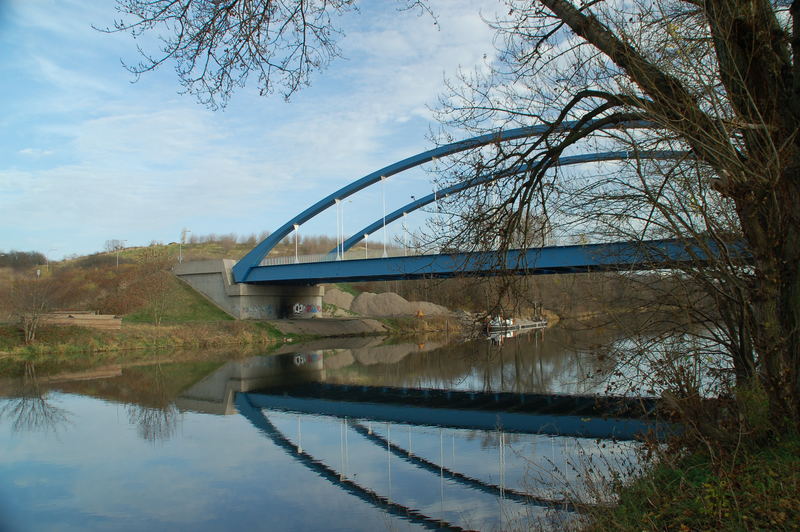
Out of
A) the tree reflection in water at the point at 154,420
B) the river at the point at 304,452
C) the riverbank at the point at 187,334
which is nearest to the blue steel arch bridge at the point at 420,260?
the river at the point at 304,452

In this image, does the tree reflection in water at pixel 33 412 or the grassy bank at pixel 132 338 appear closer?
the tree reflection in water at pixel 33 412

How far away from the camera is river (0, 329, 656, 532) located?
7.66m

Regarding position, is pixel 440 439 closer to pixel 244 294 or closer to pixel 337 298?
pixel 244 294

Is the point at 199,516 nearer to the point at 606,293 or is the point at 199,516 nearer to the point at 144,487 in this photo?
the point at 144,487

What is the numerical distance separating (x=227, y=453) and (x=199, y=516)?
3.23m

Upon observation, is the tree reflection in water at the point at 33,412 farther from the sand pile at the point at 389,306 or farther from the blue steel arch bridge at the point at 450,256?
the sand pile at the point at 389,306

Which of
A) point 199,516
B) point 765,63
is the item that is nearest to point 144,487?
point 199,516

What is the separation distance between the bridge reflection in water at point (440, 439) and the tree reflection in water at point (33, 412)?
2850mm

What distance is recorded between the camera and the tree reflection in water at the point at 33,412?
1340 centimetres

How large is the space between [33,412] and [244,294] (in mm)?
26954

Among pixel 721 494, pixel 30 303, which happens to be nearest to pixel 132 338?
pixel 30 303

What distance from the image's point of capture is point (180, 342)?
1326 inches

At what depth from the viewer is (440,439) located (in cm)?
1165

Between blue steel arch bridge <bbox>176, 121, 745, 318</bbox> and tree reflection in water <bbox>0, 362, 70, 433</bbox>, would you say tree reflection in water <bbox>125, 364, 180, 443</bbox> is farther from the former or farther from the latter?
blue steel arch bridge <bbox>176, 121, 745, 318</bbox>
